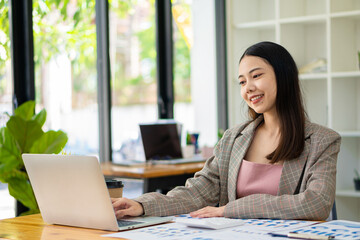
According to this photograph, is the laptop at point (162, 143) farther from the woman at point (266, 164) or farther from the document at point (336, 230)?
the document at point (336, 230)

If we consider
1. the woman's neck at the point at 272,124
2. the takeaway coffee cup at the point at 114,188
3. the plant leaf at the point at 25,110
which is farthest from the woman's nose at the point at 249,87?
the plant leaf at the point at 25,110

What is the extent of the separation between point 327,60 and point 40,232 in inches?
126

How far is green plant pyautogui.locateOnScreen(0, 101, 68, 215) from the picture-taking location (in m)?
3.43

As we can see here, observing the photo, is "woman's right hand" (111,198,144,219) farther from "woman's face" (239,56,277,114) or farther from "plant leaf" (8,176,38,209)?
"plant leaf" (8,176,38,209)

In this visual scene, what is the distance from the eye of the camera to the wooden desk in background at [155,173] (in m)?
3.63

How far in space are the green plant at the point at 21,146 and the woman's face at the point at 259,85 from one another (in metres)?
1.62

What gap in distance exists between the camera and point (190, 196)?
2133 mm

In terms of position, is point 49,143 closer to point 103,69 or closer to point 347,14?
point 103,69

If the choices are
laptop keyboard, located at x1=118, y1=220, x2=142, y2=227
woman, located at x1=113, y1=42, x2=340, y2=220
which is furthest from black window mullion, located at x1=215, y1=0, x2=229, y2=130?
laptop keyboard, located at x1=118, y1=220, x2=142, y2=227

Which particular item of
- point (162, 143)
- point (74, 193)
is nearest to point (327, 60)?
point (162, 143)

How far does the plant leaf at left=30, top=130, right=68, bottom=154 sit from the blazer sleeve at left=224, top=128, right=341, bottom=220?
175cm

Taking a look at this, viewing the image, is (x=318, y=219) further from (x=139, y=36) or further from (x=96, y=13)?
(x=139, y=36)

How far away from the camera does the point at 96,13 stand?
4535mm

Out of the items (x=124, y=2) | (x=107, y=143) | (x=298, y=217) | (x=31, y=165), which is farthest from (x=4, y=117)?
(x=298, y=217)
